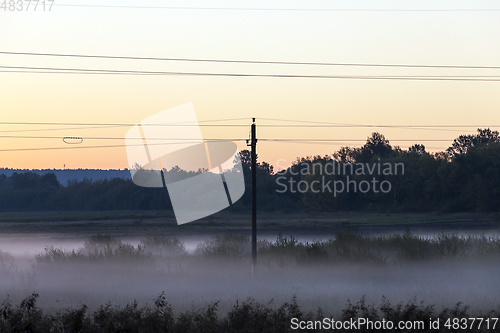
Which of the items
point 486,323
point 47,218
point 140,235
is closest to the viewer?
point 486,323

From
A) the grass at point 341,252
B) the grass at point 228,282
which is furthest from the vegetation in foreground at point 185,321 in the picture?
the grass at point 341,252

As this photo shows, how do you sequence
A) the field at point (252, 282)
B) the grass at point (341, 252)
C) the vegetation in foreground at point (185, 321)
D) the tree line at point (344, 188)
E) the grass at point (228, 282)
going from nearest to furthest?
the vegetation in foreground at point (185, 321)
the grass at point (228, 282)
the field at point (252, 282)
the grass at point (341, 252)
the tree line at point (344, 188)

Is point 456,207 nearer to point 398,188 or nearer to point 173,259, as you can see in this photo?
point 398,188

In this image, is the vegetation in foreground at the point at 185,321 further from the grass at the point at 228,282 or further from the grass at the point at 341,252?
the grass at the point at 341,252

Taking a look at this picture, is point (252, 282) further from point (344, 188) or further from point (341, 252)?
point (344, 188)

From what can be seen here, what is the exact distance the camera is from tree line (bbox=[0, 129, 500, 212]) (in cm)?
8450

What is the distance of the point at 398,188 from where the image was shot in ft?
302

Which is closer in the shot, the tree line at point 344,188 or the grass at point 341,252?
the grass at point 341,252

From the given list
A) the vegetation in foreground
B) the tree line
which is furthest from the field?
the tree line

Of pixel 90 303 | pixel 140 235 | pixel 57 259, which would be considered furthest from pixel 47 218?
pixel 90 303

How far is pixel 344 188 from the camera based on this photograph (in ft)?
304

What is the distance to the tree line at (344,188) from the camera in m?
84.5

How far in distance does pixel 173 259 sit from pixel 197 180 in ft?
159

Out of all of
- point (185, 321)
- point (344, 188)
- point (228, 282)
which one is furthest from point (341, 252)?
point (344, 188)
